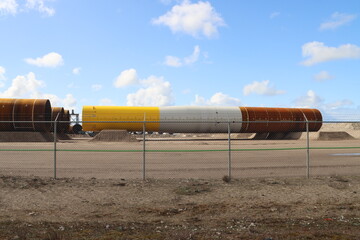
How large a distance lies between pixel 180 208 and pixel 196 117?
34249 mm

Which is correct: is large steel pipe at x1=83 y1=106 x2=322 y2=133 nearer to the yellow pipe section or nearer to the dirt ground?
the yellow pipe section

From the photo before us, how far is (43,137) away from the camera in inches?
1503

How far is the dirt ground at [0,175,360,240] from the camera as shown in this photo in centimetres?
757

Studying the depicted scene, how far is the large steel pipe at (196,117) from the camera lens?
4075 cm

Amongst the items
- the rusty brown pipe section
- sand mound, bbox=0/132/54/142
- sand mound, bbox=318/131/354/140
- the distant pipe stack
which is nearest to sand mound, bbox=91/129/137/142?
the distant pipe stack

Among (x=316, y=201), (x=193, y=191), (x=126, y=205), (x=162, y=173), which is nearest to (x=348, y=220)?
(x=316, y=201)

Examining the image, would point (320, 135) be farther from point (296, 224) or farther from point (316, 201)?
point (296, 224)

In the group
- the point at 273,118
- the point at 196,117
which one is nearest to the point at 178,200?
the point at 196,117

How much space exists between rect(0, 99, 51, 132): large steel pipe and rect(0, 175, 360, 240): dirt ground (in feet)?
90.0

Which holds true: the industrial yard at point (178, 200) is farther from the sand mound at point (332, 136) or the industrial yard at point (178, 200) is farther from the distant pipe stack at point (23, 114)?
the sand mound at point (332, 136)

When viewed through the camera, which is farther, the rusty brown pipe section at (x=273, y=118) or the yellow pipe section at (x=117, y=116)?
the rusty brown pipe section at (x=273, y=118)

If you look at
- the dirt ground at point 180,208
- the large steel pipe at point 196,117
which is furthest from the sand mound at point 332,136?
the dirt ground at point 180,208

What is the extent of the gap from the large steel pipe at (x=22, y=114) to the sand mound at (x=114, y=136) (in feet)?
20.5

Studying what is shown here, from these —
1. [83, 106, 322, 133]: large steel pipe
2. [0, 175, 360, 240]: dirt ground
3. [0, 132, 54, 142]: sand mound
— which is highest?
[83, 106, 322, 133]: large steel pipe
